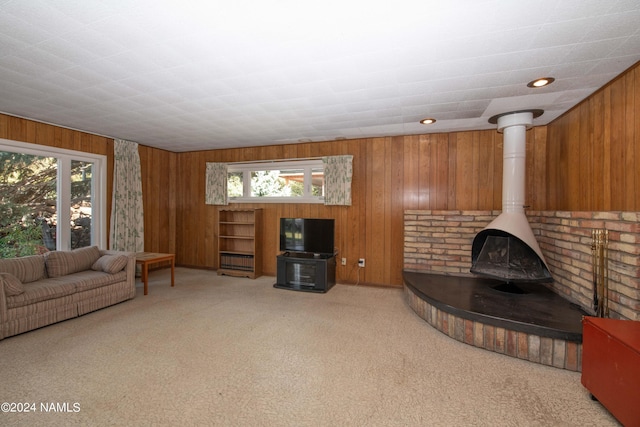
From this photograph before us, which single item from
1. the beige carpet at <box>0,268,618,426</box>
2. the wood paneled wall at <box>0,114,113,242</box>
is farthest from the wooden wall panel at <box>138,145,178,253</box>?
the beige carpet at <box>0,268,618,426</box>

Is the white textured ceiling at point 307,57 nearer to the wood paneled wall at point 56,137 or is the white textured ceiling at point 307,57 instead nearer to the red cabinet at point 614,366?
the wood paneled wall at point 56,137

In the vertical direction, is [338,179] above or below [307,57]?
below

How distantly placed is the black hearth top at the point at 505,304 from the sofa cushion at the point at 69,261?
430cm

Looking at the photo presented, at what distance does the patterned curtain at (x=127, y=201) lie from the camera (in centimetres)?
468

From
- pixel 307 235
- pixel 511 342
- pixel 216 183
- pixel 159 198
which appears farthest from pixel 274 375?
pixel 159 198

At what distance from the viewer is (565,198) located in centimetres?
329

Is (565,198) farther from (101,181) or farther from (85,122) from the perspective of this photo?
(101,181)

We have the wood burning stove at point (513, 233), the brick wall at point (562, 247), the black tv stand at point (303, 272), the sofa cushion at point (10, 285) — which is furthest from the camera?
the black tv stand at point (303, 272)

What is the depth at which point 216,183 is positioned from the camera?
5.50m

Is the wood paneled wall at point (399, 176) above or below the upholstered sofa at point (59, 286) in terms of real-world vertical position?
above

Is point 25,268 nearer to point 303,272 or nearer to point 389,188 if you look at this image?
point 303,272

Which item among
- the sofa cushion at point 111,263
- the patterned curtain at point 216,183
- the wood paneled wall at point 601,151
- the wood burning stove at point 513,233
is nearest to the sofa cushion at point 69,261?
the sofa cushion at point 111,263

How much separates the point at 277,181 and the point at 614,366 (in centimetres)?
465

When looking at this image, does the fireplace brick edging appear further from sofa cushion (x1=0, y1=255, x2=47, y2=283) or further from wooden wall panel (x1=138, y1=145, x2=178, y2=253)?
wooden wall panel (x1=138, y1=145, x2=178, y2=253)
